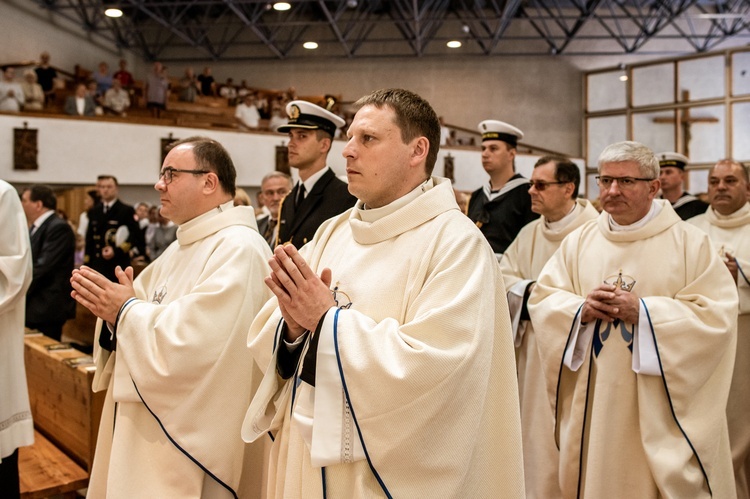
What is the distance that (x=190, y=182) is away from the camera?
2977mm

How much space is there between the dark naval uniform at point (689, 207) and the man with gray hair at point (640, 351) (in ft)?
7.21

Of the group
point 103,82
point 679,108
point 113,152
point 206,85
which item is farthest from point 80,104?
point 679,108

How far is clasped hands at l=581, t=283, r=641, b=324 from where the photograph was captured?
10.1 ft

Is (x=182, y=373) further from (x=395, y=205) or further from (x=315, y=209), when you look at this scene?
(x=315, y=209)

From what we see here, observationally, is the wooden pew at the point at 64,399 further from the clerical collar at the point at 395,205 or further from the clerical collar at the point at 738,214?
the clerical collar at the point at 738,214

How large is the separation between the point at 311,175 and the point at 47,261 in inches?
114

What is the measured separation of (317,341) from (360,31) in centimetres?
1917

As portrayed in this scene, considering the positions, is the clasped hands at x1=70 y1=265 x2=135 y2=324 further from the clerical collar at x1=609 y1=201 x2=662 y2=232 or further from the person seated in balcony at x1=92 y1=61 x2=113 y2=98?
the person seated in balcony at x1=92 y1=61 x2=113 y2=98

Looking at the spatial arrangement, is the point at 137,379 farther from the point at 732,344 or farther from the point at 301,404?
the point at 732,344

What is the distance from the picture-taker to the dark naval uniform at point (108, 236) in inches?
288

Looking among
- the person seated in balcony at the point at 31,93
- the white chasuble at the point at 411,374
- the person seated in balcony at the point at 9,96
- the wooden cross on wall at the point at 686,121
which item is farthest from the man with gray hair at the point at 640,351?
the wooden cross on wall at the point at 686,121

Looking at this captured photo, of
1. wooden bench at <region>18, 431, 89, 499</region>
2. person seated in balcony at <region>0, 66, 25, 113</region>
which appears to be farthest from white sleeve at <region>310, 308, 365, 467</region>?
person seated in balcony at <region>0, 66, 25, 113</region>

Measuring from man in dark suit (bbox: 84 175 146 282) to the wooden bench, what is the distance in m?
3.22

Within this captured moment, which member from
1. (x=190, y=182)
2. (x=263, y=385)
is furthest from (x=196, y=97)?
(x=263, y=385)
